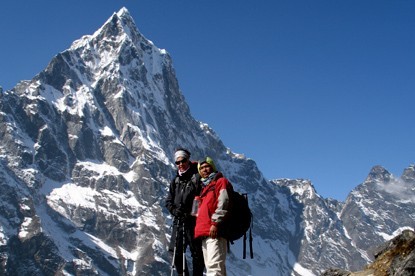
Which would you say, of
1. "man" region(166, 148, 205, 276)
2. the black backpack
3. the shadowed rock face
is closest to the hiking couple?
"man" region(166, 148, 205, 276)

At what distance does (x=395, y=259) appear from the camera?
1106cm

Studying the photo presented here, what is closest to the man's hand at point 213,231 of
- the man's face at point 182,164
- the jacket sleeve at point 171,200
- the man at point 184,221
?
the man at point 184,221

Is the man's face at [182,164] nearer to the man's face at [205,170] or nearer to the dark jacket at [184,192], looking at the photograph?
the dark jacket at [184,192]

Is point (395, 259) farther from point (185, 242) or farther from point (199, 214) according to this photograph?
point (185, 242)

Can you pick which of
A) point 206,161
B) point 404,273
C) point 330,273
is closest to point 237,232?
point 206,161

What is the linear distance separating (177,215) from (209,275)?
6.95ft

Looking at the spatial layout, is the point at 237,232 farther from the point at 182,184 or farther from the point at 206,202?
the point at 182,184

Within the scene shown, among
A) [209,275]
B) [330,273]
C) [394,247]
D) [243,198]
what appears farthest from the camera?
[330,273]

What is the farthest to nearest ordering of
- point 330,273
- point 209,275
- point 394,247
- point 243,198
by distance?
point 330,273
point 394,247
point 243,198
point 209,275

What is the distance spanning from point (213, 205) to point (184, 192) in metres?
1.56

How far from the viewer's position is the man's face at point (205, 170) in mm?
A: 11898

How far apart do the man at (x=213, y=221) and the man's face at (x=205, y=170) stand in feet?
0.65

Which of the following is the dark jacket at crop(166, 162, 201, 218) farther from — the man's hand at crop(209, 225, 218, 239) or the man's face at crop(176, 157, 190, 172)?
the man's hand at crop(209, 225, 218, 239)

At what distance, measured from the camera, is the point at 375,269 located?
12883 millimetres
